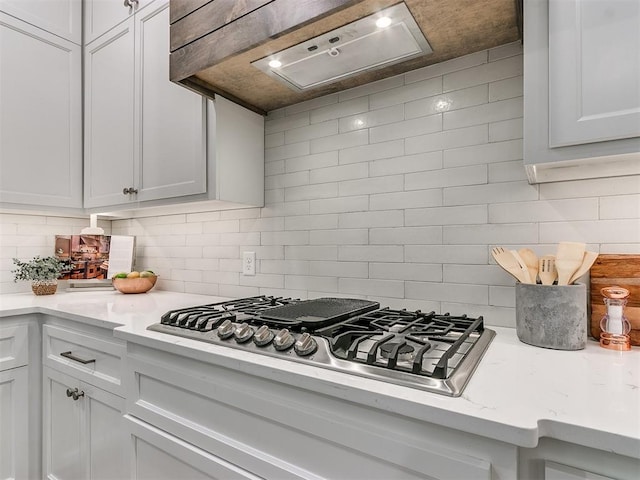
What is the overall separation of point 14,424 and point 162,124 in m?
1.44

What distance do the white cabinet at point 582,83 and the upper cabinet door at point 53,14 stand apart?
2.31 meters

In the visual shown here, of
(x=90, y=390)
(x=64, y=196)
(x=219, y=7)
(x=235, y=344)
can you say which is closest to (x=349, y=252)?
(x=235, y=344)

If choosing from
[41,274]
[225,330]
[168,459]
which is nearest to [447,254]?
[225,330]

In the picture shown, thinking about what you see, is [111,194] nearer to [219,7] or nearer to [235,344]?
[219,7]

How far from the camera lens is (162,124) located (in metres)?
1.67

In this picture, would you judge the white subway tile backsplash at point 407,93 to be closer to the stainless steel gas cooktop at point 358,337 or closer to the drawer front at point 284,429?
the stainless steel gas cooktop at point 358,337

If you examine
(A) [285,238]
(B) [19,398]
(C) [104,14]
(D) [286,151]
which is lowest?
(B) [19,398]

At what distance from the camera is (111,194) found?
6.29ft

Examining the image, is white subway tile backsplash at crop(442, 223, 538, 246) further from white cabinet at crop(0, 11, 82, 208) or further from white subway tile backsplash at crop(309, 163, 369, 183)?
white cabinet at crop(0, 11, 82, 208)

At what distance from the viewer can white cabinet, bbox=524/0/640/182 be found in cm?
77

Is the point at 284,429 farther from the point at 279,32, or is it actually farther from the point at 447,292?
the point at 279,32

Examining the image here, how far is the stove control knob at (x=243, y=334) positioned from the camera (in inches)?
36.4

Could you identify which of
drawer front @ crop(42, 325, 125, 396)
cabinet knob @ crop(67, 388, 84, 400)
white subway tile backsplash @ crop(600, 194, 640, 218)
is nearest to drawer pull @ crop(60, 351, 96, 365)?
drawer front @ crop(42, 325, 125, 396)

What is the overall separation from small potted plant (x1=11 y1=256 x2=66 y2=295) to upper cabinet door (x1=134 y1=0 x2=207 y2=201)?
2.30ft
